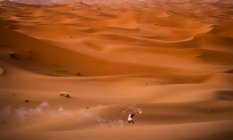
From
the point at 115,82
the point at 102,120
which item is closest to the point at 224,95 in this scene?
the point at 115,82

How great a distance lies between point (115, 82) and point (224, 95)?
1.53 meters

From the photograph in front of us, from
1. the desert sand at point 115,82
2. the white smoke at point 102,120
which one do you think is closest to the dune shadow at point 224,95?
the desert sand at point 115,82

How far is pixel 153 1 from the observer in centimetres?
2122

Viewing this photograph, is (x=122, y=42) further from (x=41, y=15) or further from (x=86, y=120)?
(x=86, y=120)

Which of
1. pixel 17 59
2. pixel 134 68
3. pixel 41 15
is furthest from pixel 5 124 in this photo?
pixel 41 15

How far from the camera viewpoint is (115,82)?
5.41m

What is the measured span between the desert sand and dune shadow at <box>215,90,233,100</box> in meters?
0.02

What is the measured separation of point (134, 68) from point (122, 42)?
236cm

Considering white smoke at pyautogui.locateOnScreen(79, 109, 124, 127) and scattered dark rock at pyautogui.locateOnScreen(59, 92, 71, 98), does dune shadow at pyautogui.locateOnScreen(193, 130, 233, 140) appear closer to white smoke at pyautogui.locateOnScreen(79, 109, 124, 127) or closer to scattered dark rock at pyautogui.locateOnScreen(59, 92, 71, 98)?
white smoke at pyautogui.locateOnScreen(79, 109, 124, 127)

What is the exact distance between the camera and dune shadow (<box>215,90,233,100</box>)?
14.5ft

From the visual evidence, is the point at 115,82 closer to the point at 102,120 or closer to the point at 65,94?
the point at 65,94

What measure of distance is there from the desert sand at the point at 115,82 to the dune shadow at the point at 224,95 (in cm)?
2

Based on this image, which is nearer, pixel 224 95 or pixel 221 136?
pixel 221 136

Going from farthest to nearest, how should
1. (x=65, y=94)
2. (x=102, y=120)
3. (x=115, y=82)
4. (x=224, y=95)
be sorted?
(x=115, y=82)
(x=224, y=95)
(x=65, y=94)
(x=102, y=120)
